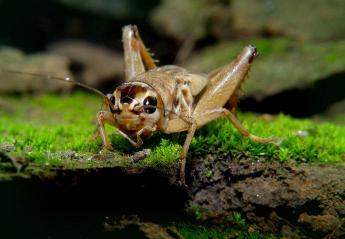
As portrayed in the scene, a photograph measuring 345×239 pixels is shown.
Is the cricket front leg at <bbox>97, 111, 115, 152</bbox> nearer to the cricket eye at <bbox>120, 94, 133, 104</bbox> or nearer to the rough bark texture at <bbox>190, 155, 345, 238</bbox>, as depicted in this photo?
the cricket eye at <bbox>120, 94, 133, 104</bbox>

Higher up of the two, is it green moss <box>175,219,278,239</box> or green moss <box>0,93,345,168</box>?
green moss <box>0,93,345,168</box>

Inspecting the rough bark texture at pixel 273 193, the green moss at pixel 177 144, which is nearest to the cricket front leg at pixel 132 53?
the green moss at pixel 177 144

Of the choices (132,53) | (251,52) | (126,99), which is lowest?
(126,99)

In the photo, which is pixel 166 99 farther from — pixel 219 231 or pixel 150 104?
pixel 219 231

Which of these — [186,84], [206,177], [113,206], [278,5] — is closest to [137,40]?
[186,84]

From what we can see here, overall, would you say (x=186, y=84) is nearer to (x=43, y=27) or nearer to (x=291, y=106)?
(x=291, y=106)

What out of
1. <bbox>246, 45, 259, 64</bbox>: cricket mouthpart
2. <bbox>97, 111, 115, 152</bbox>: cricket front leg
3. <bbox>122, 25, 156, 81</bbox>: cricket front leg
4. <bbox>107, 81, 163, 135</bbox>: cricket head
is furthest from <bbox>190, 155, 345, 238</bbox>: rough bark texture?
<bbox>122, 25, 156, 81</bbox>: cricket front leg

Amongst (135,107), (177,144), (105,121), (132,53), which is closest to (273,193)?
(177,144)
